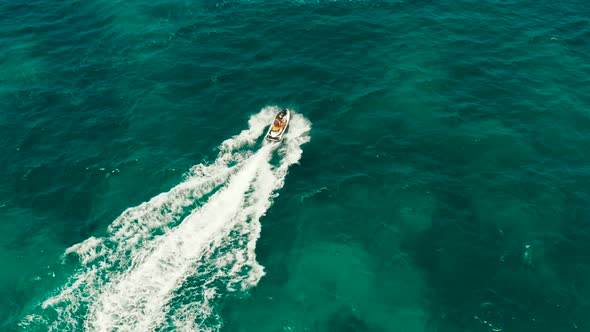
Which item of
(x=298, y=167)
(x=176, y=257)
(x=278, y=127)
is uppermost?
(x=278, y=127)

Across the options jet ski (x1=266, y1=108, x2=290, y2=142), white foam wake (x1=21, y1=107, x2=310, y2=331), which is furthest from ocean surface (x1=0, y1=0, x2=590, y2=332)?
jet ski (x1=266, y1=108, x2=290, y2=142)

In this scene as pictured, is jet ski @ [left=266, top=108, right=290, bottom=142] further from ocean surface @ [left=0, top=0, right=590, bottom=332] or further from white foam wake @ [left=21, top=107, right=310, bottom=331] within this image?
white foam wake @ [left=21, top=107, right=310, bottom=331]

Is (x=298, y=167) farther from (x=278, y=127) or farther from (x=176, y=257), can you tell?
(x=176, y=257)

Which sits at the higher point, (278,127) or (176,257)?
(278,127)

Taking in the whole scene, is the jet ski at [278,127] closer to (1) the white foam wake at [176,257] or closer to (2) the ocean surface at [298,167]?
(2) the ocean surface at [298,167]

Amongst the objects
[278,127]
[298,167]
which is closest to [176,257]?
[298,167]

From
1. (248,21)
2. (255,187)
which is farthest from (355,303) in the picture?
(248,21)
